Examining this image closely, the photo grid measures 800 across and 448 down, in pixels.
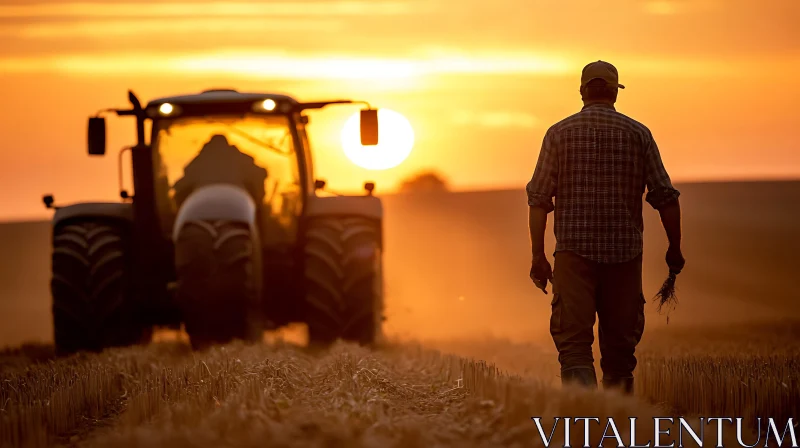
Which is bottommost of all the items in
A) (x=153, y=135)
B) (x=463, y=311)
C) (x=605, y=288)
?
(x=463, y=311)

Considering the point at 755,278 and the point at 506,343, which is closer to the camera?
the point at 506,343

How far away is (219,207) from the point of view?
1058cm

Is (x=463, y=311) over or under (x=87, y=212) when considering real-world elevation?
under

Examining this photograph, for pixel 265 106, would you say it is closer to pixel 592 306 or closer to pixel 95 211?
pixel 95 211

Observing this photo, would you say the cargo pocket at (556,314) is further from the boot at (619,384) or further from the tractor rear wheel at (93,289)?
the tractor rear wheel at (93,289)

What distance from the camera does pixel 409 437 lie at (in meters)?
5.54

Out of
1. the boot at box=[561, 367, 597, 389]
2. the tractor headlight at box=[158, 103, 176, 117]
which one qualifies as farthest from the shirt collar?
the tractor headlight at box=[158, 103, 176, 117]

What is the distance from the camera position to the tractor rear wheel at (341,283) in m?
11.4

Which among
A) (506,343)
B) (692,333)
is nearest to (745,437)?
(506,343)

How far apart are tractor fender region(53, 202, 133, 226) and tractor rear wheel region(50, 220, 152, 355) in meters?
0.08

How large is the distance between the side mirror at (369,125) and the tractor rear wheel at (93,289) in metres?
2.39

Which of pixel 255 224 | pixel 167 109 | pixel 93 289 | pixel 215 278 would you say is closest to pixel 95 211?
pixel 93 289

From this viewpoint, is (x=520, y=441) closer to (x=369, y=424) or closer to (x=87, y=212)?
(x=369, y=424)

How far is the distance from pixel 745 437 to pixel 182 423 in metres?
2.60
